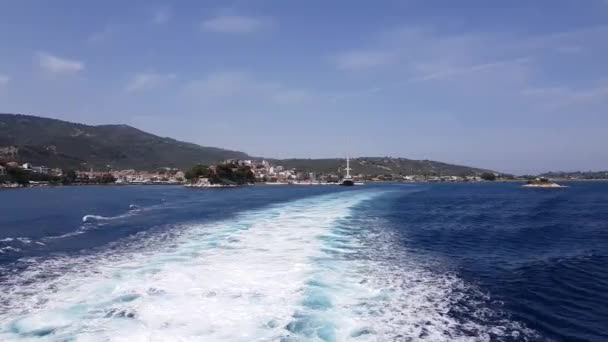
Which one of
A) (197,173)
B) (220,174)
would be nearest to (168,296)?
(220,174)

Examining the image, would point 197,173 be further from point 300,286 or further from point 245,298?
point 245,298

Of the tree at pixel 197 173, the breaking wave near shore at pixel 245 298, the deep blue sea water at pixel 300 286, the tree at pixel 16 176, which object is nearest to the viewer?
the breaking wave near shore at pixel 245 298

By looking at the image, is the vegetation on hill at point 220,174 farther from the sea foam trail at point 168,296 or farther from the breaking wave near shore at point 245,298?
the sea foam trail at point 168,296

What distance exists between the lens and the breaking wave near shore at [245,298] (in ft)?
31.3

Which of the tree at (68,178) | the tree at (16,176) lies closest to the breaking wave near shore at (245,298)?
the tree at (16,176)

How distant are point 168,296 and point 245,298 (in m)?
2.06

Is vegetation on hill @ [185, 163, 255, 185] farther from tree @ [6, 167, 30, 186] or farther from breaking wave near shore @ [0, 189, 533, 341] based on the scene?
breaking wave near shore @ [0, 189, 533, 341]

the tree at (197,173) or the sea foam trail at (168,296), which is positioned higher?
the tree at (197,173)

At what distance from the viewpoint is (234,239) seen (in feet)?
73.2

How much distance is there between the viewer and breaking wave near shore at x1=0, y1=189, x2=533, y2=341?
9539 mm

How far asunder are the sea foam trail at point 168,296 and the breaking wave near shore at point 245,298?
0.03 metres

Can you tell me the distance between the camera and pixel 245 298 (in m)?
11.8

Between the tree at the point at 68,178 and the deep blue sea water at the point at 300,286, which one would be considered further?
the tree at the point at 68,178

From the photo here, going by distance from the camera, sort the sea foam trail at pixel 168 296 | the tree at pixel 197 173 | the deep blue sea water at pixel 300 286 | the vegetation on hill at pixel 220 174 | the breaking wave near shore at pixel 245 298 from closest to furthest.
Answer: the sea foam trail at pixel 168 296 < the breaking wave near shore at pixel 245 298 < the deep blue sea water at pixel 300 286 < the vegetation on hill at pixel 220 174 < the tree at pixel 197 173
